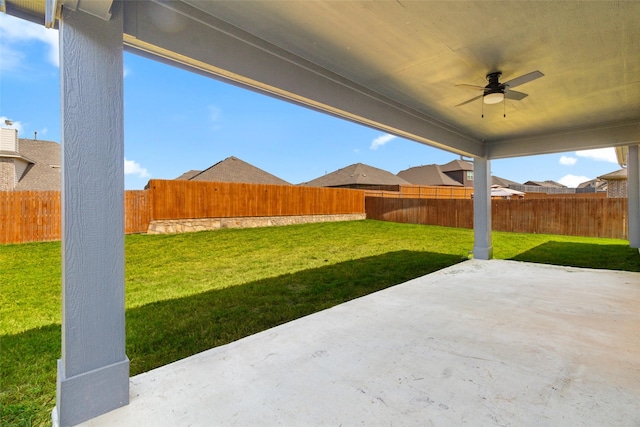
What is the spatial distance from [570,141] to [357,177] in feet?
59.5

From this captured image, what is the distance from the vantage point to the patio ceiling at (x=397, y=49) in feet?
7.12

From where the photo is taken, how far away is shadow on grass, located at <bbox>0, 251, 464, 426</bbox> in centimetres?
200

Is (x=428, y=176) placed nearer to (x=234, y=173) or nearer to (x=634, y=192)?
(x=234, y=173)

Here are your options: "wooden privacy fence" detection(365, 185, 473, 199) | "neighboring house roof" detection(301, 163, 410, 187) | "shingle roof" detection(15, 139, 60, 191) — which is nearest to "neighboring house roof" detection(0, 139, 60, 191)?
"shingle roof" detection(15, 139, 60, 191)

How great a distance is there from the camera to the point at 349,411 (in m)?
1.64

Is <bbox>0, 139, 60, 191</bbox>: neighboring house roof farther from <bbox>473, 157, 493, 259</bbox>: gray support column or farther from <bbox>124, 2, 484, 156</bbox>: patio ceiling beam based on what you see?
<bbox>473, 157, 493, 259</bbox>: gray support column

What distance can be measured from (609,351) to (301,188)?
1178 cm

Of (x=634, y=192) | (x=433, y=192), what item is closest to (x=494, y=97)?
(x=634, y=192)

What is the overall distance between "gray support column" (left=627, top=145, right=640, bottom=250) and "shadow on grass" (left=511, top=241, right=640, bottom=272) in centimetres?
39

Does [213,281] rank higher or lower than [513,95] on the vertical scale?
lower

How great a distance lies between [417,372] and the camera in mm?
2029

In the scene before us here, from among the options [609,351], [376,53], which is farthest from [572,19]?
[609,351]

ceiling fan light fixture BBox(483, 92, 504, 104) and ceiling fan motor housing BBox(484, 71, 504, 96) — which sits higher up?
ceiling fan motor housing BBox(484, 71, 504, 96)

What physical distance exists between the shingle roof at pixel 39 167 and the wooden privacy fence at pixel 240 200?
17.4ft
